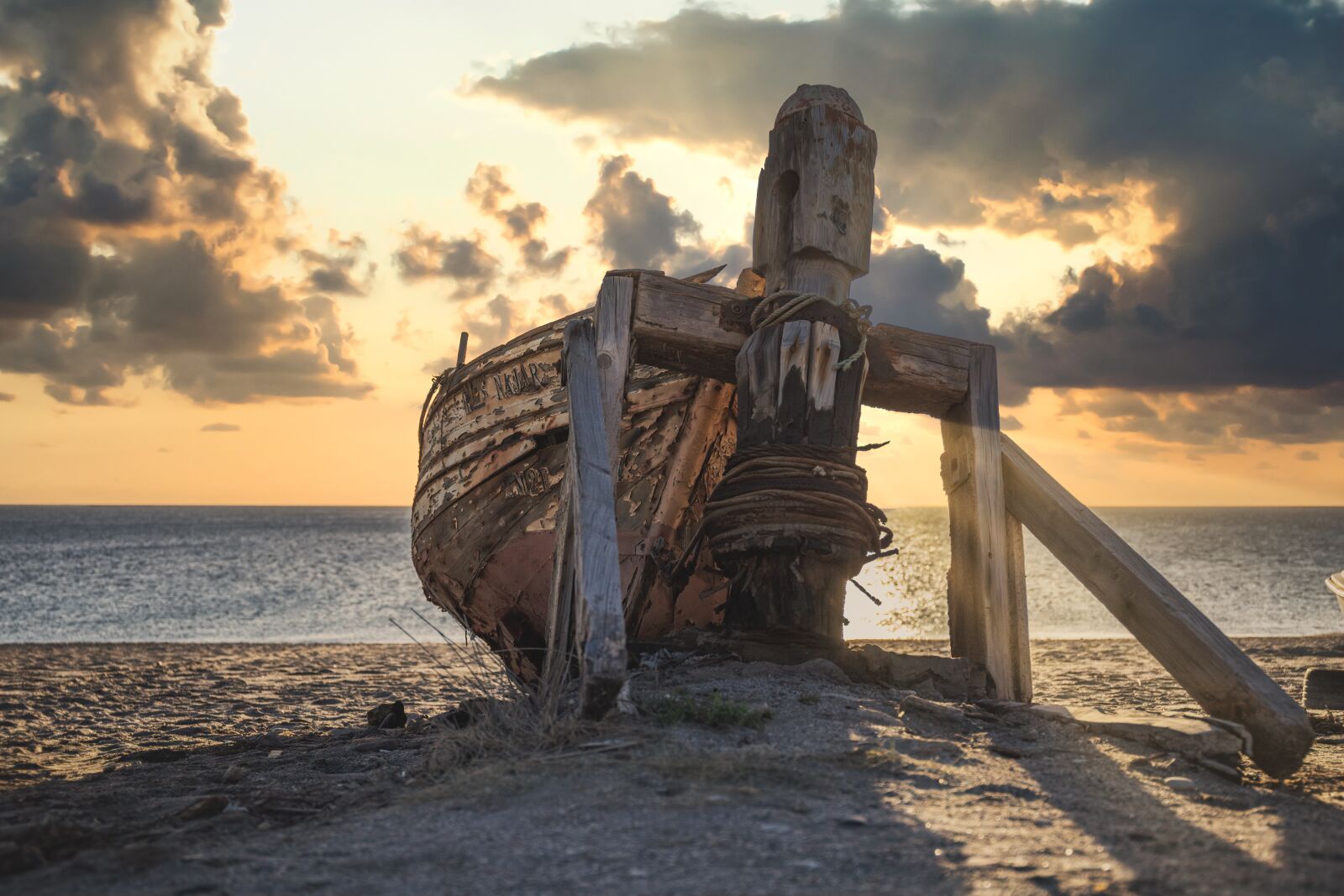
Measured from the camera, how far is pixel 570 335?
4.07m

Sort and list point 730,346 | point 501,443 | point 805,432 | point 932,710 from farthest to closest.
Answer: point 501,443
point 730,346
point 805,432
point 932,710

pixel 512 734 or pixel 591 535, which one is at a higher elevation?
pixel 591 535

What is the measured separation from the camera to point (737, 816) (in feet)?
8.05

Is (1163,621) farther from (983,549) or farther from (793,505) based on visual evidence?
(793,505)

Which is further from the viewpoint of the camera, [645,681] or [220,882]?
[645,681]

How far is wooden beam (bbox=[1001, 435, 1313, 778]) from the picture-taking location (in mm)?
3459

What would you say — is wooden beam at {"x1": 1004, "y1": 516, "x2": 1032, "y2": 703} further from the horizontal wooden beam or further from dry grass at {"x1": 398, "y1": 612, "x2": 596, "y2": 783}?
dry grass at {"x1": 398, "y1": 612, "x2": 596, "y2": 783}

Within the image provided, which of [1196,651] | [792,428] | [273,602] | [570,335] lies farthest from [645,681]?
[273,602]

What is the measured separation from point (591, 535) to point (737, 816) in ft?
3.85

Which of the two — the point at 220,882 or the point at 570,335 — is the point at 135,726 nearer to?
the point at 570,335

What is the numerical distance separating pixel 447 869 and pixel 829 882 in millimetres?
812

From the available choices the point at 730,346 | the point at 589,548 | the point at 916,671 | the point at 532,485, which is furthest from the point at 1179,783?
the point at 532,485

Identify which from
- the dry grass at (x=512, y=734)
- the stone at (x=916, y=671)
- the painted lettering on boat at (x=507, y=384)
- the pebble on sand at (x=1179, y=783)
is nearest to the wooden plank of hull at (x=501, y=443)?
the painted lettering on boat at (x=507, y=384)

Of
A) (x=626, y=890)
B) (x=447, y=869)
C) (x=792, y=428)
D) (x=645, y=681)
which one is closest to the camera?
(x=626, y=890)
